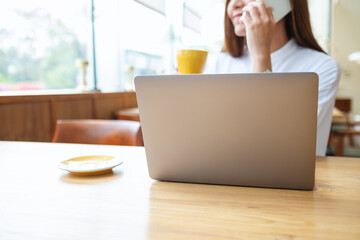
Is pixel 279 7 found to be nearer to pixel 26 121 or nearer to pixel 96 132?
pixel 96 132

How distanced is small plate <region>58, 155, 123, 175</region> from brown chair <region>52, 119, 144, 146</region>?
0.43m

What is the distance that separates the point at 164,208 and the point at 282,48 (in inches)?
42.5

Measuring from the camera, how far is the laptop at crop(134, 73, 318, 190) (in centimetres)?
50

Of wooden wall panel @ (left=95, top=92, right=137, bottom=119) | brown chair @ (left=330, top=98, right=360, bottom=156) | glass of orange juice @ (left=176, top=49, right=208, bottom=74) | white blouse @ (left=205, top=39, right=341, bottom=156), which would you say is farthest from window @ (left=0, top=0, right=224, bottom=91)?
brown chair @ (left=330, top=98, right=360, bottom=156)

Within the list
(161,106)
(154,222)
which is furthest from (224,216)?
(161,106)

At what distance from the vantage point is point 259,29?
3.23 feet

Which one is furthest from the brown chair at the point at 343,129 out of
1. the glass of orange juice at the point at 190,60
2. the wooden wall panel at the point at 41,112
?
the glass of orange juice at the point at 190,60

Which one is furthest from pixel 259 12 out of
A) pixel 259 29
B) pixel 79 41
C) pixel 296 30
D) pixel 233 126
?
pixel 79 41

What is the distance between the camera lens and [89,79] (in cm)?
311

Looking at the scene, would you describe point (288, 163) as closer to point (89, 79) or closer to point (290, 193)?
point (290, 193)

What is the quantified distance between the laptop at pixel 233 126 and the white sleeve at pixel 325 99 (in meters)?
0.67

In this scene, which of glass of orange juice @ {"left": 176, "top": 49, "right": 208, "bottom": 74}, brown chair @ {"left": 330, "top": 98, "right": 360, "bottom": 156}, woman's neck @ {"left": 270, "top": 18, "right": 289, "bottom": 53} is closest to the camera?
glass of orange juice @ {"left": 176, "top": 49, "right": 208, "bottom": 74}

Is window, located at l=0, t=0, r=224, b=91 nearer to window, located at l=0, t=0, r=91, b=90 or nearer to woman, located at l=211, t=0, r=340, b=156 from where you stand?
window, located at l=0, t=0, r=91, b=90

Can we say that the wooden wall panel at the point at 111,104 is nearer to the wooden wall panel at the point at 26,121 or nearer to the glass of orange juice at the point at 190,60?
the wooden wall panel at the point at 26,121
